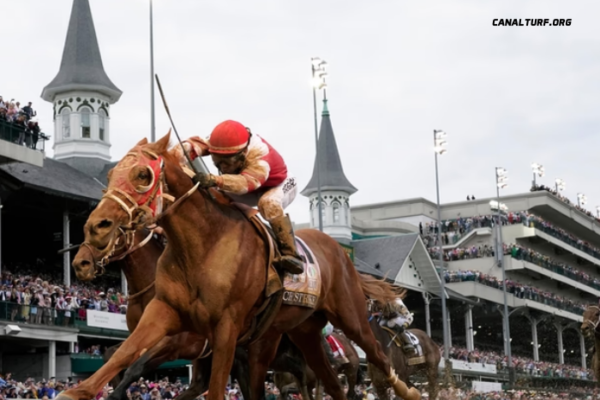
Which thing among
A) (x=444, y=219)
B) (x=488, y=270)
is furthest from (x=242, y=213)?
(x=444, y=219)

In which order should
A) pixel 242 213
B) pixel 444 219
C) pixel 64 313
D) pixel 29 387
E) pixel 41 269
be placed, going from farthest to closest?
pixel 444 219
pixel 41 269
pixel 64 313
pixel 29 387
pixel 242 213

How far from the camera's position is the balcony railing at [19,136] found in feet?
89.7

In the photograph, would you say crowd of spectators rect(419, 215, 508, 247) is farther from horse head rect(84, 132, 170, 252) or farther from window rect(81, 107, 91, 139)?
horse head rect(84, 132, 170, 252)

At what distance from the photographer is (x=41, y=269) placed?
114 ft

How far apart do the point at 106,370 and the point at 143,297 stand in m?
3.58

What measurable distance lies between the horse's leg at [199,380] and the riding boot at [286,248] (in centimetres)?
199

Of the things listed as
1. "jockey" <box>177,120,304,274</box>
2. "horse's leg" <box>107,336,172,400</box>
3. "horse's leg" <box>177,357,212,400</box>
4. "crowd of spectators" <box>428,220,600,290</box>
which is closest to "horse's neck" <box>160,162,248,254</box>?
"jockey" <box>177,120,304,274</box>

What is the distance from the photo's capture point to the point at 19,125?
28.0m

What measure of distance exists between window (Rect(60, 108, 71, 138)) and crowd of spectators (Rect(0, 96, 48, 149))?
16.5 meters

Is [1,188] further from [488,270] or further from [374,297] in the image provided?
[488,270]

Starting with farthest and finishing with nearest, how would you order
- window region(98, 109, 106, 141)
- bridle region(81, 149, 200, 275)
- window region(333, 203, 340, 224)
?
window region(333, 203, 340, 224)
window region(98, 109, 106, 141)
bridle region(81, 149, 200, 275)

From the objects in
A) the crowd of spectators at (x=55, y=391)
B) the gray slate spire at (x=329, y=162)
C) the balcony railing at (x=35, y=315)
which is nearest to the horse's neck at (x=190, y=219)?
the crowd of spectators at (x=55, y=391)

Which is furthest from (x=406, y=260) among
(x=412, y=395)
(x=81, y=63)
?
(x=412, y=395)

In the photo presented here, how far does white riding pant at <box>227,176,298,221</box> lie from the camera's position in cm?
892
